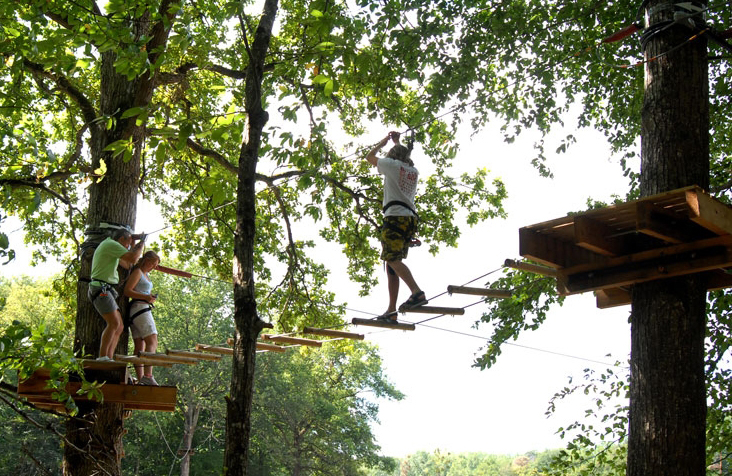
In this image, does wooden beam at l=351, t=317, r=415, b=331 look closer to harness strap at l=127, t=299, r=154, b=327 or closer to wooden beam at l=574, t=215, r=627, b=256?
wooden beam at l=574, t=215, r=627, b=256

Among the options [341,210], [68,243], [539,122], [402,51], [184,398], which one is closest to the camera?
[402,51]

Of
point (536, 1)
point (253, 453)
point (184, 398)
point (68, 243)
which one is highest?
point (536, 1)

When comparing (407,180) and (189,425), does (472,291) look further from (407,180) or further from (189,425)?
(189,425)

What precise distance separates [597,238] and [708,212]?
68 centimetres

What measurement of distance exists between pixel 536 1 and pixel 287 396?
25357 millimetres

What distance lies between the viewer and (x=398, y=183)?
545 cm

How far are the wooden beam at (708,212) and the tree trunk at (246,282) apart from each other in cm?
254

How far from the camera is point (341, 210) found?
39.5 feet

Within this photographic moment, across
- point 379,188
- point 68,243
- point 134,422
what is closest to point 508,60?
point 379,188

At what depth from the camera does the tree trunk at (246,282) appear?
3963 millimetres

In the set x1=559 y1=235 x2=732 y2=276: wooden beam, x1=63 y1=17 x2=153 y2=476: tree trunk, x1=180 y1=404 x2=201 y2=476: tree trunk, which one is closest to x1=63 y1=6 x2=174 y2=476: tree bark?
x1=63 y1=17 x2=153 y2=476: tree trunk

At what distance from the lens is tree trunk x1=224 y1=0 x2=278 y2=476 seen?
3.96 metres

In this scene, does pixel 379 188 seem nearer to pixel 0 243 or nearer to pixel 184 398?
pixel 0 243

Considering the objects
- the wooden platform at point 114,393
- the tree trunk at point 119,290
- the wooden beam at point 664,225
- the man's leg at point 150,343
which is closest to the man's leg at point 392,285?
the wooden platform at point 114,393
